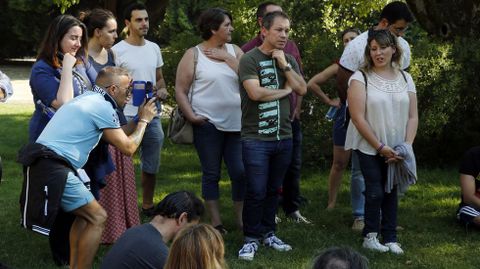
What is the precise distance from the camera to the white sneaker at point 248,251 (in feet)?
18.5

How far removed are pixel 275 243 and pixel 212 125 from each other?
1053mm

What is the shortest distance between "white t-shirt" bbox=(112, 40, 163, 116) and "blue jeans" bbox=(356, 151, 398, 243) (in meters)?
1.93

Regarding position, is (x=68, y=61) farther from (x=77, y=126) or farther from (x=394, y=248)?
(x=394, y=248)

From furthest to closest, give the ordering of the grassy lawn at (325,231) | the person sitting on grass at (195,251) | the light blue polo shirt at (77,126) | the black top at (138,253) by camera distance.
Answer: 1. the grassy lawn at (325,231)
2. the light blue polo shirt at (77,126)
3. the black top at (138,253)
4. the person sitting on grass at (195,251)

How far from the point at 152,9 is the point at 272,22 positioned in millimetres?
17061

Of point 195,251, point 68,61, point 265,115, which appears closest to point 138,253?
point 195,251

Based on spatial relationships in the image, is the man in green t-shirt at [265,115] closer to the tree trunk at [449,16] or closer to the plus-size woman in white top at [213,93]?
the plus-size woman in white top at [213,93]

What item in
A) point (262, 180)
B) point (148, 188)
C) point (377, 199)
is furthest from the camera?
point (148, 188)

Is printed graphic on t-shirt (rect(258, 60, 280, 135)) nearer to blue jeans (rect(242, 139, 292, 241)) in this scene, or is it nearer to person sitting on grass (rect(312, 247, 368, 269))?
blue jeans (rect(242, 139, 292, 241))

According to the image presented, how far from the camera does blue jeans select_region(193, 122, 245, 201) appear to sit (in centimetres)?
622

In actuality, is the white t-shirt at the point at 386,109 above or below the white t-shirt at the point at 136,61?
below

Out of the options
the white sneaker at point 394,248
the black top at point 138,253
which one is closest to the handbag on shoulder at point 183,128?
the white sneaker at point 394,248

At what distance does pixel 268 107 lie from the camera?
18.8 ft

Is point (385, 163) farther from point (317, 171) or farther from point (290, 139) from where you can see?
point (317, 171)
